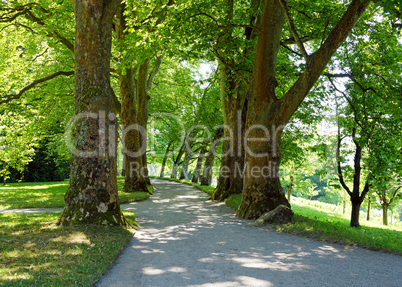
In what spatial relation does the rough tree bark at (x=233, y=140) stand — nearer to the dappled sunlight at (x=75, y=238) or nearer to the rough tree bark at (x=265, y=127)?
the rough tree bark at (x=265, y=127)

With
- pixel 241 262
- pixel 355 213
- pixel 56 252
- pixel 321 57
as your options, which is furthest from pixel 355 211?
pixel 56 252

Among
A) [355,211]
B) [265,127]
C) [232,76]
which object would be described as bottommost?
[355,211]

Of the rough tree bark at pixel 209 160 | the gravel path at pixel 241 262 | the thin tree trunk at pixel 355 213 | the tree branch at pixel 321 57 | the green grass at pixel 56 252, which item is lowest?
the thin tree trunk at pixel 355 213

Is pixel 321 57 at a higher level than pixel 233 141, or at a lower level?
higher

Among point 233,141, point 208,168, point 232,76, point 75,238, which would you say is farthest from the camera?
point 208,168

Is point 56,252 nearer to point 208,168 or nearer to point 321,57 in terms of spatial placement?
point 321,57

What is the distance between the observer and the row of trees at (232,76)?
7.85 m

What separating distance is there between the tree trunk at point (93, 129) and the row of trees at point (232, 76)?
1.0 inches

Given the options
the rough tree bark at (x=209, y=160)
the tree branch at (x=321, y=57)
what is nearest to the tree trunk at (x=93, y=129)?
the tree branch at (x=321, y=57)

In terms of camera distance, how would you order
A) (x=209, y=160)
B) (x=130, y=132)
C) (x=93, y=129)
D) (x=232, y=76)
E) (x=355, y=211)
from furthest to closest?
(x=209, y=160) → (x=130, y=132) → (x=355, y=211) → (x=232, y=76) → (x=93, y=129)

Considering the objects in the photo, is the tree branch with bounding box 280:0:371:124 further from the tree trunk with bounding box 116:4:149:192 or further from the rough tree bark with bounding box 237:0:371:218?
the tree trunk with bounding box 116:4:149:192

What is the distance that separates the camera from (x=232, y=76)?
1484 centimetres

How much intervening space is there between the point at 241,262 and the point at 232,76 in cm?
1076

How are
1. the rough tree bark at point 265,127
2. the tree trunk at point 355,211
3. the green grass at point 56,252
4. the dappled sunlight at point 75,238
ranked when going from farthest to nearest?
the tree trunk at point 355,211
the rough tree bark at point 265,127
the dappled sunlight at point 75,238
the green grass at point 56,252
